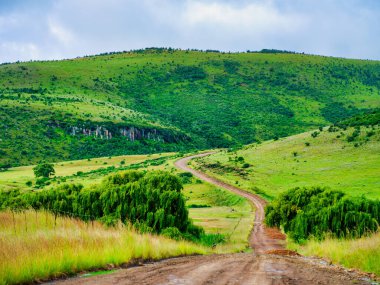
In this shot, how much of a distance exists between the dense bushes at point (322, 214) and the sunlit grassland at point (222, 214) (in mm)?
3849

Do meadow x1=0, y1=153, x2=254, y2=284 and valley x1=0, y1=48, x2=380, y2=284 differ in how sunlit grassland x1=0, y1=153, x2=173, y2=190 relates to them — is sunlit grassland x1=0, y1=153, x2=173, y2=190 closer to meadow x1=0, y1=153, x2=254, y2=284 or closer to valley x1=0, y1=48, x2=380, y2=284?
valley x1=0, y1=48, x2=380, y2=284

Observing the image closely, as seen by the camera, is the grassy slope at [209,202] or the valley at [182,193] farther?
the grassy slope at [209,202]

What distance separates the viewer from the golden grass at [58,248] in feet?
36.0

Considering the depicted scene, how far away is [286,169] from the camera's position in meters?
78.6

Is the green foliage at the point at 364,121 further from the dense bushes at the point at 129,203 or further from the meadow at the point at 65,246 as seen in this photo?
the meadow at the point at 65,246

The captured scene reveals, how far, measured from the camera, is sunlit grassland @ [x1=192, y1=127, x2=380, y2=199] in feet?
222

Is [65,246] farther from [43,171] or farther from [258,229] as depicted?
[43,171]

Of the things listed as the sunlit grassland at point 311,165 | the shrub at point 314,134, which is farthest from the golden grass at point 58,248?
the shrub at point 314,134

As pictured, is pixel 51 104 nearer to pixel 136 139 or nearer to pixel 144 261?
pixel 136 139

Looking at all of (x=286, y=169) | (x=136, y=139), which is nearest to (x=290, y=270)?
(x=286, y=169)

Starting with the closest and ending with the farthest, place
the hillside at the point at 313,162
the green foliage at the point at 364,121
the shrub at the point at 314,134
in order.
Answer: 1. the hillside at the point at 313,162
2. the green foliage at the point at 364,121
3. the shrub at the point at 314,134

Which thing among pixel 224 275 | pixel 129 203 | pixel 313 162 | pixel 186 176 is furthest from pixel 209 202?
pixel 224 275

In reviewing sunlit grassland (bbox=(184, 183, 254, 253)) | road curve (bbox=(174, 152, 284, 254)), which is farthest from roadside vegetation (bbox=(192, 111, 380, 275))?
sunlit grassland (bbox=(184, 183, 254, 253))

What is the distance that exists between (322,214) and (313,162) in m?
46.3
